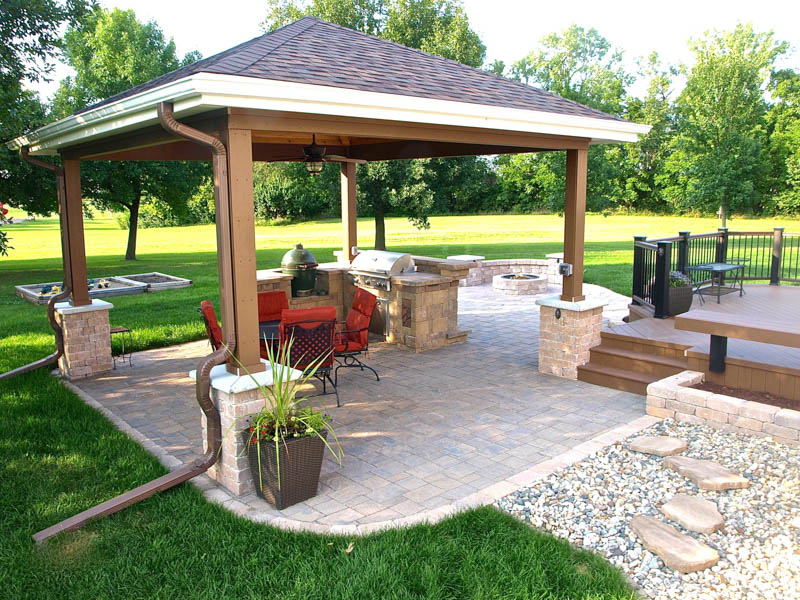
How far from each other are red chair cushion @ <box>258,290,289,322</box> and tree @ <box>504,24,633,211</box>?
14640mm

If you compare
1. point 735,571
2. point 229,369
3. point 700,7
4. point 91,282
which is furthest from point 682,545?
point 700,7

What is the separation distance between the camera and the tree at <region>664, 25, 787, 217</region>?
25.5 meters

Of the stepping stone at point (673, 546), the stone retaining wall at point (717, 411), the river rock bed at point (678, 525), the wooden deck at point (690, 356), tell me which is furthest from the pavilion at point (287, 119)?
the stepping stone at point (673, 546)

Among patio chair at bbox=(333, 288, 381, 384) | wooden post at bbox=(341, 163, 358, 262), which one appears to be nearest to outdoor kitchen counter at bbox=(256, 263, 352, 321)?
wooden post at bbox=(341, 163, 358, 262)

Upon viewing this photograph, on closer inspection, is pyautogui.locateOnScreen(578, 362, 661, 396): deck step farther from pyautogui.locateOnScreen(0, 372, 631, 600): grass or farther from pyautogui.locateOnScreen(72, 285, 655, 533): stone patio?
pyautogui.locateOnScreen(0, 372, 631, 600): grass

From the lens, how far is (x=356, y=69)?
560cm

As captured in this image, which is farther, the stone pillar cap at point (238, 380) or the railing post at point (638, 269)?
the railing post at point (638, 269)

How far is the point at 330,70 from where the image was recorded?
5242 millimetres

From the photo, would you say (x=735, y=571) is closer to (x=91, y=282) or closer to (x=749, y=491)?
(x=749, y=491)

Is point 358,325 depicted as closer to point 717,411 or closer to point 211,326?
point 211,326

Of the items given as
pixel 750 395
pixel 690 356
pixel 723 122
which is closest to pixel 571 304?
pixel 690 356

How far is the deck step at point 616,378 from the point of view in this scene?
6.80m

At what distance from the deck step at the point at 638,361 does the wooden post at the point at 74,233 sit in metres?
6.11

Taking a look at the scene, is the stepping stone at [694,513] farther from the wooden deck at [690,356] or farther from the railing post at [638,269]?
the railing post at [638,269]
